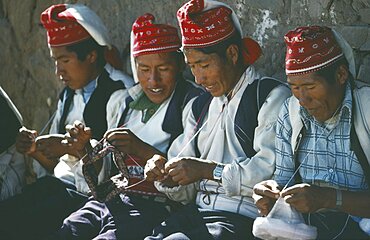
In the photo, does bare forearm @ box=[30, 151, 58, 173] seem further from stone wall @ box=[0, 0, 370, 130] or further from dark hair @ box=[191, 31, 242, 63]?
dark hair @ box=[191, 31, 242, 63]

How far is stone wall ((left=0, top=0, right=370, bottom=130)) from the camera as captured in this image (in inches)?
179

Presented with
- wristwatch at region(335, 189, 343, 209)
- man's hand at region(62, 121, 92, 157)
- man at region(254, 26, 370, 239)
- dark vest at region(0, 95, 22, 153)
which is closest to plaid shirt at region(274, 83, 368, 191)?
man at region(254, 26, 370, 239)

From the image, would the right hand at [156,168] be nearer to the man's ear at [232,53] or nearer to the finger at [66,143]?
the man's ear at [232,53]

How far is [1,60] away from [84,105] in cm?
189

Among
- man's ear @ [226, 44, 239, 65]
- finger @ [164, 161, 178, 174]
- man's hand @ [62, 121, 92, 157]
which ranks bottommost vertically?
man's hand @ [62, 121, 92, 157]

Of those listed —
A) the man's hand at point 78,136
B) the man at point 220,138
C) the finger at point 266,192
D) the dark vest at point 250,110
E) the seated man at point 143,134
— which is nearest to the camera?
the finger at point 266,192

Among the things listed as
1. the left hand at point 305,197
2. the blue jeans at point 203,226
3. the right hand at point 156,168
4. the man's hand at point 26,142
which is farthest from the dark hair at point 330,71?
the man's hand at point 26,142

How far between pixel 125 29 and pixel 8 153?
4.15 ft

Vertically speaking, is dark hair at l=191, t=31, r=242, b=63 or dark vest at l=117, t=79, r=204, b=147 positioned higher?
dark hair at l=191, t=31, r=242, b=63

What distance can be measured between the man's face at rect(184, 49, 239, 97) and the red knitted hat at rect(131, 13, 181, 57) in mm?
451

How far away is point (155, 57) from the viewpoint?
16.1ft

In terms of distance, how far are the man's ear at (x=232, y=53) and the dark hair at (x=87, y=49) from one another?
143 centimetres

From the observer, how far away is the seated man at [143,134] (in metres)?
4.72

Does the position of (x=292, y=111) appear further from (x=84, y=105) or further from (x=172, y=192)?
(x=84, y=105)
